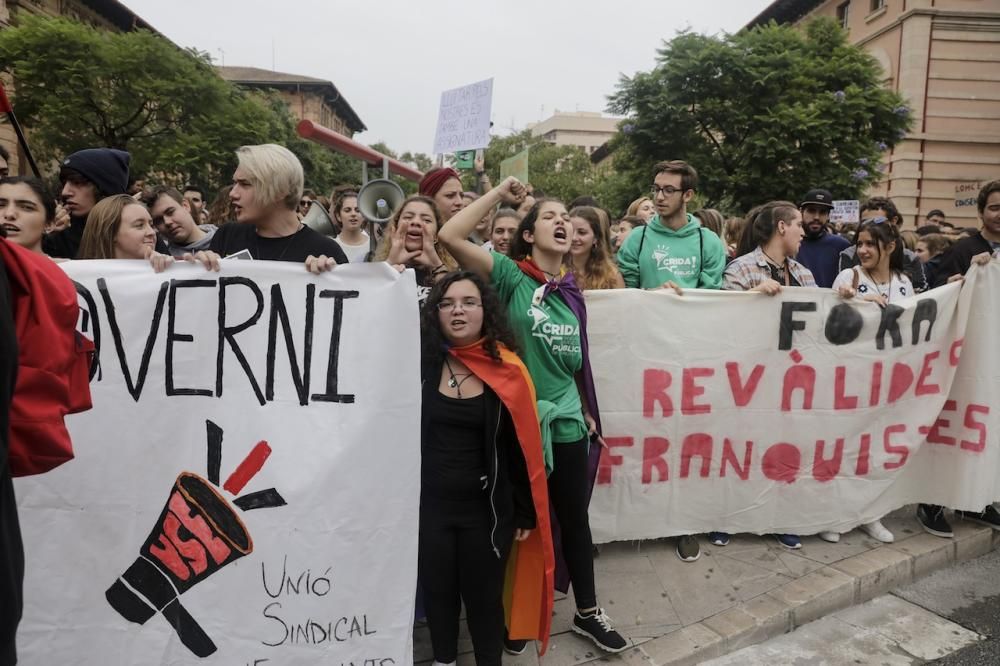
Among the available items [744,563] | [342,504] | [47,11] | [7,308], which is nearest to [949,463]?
[744,563]

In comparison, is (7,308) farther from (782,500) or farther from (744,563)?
(782,500)

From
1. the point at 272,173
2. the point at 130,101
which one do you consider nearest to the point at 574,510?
the point at 272,173

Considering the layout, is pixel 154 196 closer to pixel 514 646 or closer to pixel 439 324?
pixel 439 324

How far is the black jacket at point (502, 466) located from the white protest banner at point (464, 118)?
5268 millimetres

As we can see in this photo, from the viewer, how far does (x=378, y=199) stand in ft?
15.3

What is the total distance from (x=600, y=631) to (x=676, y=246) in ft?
7.09

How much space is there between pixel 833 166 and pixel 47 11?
90.7 feet

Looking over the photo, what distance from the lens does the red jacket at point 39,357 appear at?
4.53ft

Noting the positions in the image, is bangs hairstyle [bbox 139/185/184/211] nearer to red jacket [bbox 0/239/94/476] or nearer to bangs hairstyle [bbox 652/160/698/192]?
red jacket [bbox 0/239/94/476]

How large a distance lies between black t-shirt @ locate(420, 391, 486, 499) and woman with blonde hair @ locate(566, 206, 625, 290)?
1.42 m

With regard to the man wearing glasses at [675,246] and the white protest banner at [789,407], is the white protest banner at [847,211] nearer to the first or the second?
the white protest banner at [789,407]

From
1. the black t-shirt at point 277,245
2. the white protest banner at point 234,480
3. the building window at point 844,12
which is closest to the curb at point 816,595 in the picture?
the white protest banner at point 234,480

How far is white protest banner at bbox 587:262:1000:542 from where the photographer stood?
11.4 ft

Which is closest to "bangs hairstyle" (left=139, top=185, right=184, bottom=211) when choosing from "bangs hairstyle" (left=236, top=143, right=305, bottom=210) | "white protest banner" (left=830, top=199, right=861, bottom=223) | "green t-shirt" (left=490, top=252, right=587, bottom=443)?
"bangs hairstyle" (left=236, top=143, right=305, bottom=210)
